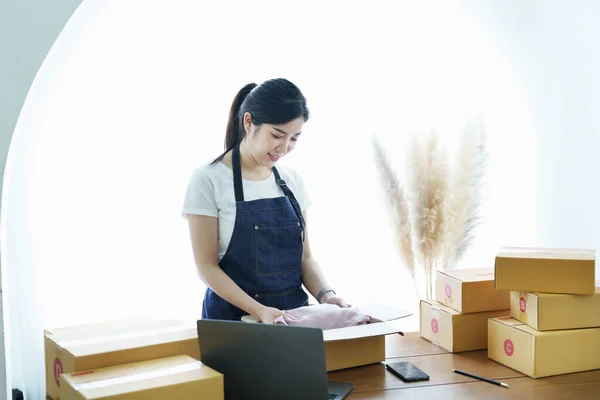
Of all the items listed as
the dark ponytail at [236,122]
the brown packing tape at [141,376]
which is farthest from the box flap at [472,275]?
the brown packing tape at [141,376]

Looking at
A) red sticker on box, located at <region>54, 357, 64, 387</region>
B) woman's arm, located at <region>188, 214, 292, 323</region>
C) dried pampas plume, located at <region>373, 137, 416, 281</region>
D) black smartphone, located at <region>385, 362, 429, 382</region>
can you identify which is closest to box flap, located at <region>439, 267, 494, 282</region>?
black smartphone, located at <region>385, 362, 429, 382</region>

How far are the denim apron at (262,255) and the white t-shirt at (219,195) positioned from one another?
0.03m

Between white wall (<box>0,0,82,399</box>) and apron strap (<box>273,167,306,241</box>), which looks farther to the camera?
apron strap (<box>273,167,306,241</box>)

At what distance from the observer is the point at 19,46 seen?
228 cm

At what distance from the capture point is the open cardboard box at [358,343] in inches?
77.7

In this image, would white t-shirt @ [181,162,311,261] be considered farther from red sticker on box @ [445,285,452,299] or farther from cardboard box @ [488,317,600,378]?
cardboard box @ [488,317,600,378]

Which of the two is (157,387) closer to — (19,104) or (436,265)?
(19,104)

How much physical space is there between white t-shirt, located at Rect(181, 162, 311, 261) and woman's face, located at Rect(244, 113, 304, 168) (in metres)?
0.11

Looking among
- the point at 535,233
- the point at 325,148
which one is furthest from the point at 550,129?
the point at 325,148

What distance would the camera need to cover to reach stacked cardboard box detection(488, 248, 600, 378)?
203 cm

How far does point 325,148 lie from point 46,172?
54.4 inches

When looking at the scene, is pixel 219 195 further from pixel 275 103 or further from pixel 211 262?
pixel 275 103

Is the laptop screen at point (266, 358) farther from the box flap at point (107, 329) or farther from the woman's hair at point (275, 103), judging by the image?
the woman's hair at point (275, 103)

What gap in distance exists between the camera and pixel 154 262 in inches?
127
